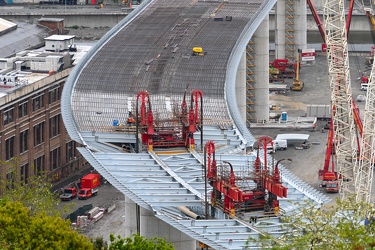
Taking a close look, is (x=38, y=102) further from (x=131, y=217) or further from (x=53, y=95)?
(x=131, y=217)

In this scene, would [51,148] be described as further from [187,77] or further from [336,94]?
[336,94]

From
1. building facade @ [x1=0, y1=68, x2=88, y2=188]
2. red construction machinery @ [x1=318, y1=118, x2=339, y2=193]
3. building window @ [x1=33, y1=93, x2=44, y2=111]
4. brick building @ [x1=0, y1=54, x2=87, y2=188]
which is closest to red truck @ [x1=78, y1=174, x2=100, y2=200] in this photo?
brick building @ [x1=0, y1=54, x2=87, y2=188]

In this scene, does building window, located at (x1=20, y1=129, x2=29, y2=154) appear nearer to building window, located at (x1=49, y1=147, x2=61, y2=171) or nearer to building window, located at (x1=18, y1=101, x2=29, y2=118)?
building window, located at (x1=18, y1=101, x2=29, y2=118)

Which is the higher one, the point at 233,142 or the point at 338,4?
the point at 338,4

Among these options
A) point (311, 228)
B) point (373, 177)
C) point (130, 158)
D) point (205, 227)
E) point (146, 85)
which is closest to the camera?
point (311, 228)

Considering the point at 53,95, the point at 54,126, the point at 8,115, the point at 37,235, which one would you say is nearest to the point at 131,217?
the point at 8,115

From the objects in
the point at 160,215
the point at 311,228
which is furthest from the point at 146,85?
the point at 311,228

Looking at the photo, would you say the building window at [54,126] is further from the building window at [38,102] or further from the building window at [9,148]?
the building window at [9,148]
